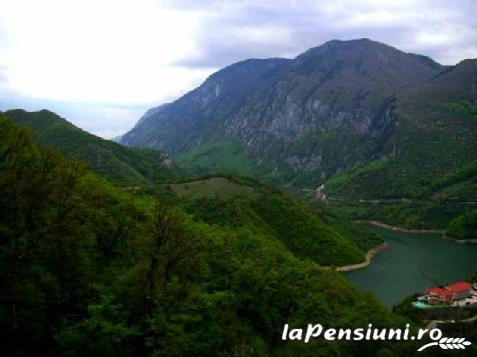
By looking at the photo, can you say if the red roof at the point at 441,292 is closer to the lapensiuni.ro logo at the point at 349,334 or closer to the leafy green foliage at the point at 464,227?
the lapensiuni.ro logo at the point at 349,334

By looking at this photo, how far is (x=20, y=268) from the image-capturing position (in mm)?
25969

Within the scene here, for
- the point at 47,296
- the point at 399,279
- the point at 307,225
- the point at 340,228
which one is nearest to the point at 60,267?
the point at 47,296

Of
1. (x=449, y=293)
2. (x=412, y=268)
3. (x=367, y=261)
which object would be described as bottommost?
(x=367, y=261)

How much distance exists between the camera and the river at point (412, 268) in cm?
11247

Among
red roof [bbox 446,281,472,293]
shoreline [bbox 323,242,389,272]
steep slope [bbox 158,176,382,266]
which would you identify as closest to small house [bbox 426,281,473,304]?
red roof [bbox 446,281,472,293]

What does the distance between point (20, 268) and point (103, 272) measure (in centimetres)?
681

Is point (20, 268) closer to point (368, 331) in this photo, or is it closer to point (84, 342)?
point (84, 342)

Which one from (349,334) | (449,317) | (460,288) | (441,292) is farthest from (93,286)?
(460,288)

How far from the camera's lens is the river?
369ft

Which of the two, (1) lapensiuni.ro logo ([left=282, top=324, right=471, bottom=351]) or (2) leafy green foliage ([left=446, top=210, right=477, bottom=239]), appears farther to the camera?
(2) leafy green foliage ([left=446, top=210, right=477, bottom=239])

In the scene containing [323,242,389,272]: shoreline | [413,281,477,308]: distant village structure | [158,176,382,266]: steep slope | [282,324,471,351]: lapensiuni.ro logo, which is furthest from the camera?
[323,242,389,272]: shoreline

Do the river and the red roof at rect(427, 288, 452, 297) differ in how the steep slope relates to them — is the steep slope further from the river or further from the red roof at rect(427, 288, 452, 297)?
the red roof at rect(427, 288, 452, 297)

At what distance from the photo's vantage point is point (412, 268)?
131875 mm

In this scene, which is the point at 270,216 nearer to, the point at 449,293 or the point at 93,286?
the point at 449,293
